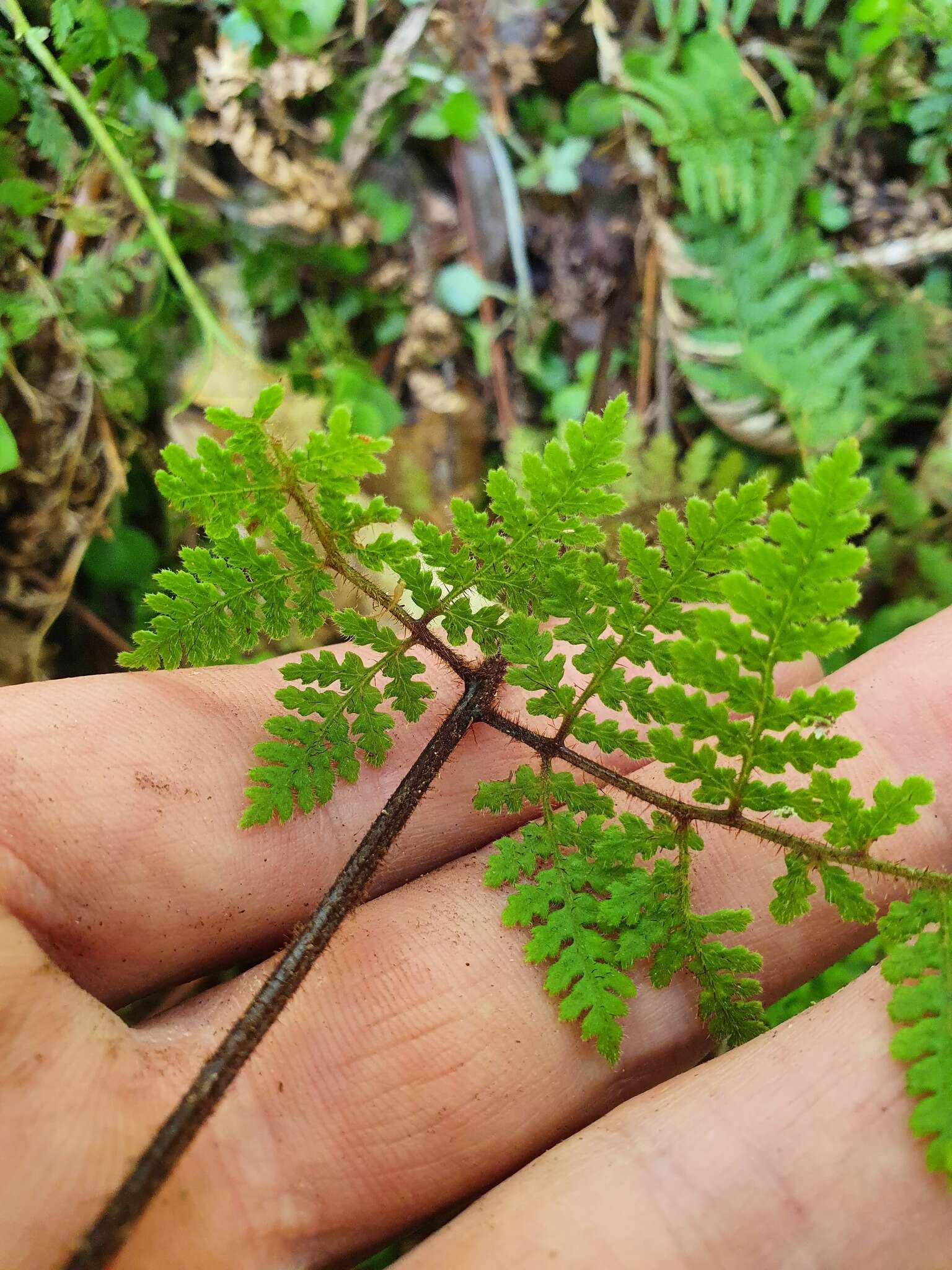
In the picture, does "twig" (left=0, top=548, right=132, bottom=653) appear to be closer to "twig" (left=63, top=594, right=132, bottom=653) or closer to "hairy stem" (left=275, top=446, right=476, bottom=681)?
"twig" (left=63, top=594, right=132, bottom=653)

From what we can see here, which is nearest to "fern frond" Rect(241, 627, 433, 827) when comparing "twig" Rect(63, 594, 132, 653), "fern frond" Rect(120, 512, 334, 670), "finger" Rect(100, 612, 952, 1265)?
"fern frond" Rect(120, 512, 334, 670)

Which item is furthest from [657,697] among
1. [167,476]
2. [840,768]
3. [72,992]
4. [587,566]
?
[72,992]

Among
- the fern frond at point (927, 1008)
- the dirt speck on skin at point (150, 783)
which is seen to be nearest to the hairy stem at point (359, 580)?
the dirt speck on skin at point (150, 783)

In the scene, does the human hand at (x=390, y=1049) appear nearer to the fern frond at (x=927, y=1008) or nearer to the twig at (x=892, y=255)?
the fern frond at (x=927, y=1008)

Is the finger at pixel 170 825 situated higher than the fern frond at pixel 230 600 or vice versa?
the fern frond at pixel 230 600

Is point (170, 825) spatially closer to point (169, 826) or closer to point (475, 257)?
point (169, 826)

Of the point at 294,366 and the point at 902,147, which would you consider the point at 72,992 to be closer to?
the point at 294,366
